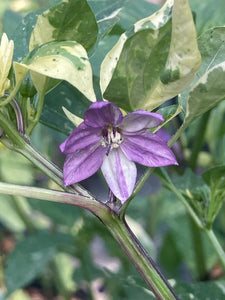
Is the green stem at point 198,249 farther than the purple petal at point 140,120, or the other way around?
the green stem at point 198,249

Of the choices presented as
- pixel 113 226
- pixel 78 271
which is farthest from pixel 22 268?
pixel 113 226

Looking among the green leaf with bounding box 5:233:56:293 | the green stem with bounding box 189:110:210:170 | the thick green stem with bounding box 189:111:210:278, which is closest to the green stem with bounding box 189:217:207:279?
the thick green stem with bounding box 189:111:210:278

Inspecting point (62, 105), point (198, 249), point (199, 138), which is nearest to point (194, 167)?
point (199, 138)

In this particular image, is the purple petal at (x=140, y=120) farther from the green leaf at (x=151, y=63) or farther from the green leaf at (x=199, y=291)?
the green leaf at (x=199, y=291)

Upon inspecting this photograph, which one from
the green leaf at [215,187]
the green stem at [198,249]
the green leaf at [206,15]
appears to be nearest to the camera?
the green leaf at [215,187]

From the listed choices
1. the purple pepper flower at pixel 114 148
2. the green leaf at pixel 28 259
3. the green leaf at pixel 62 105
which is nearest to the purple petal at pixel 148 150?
the purple pepper flower at pixel 114 148

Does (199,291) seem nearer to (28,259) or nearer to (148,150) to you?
(148,150)

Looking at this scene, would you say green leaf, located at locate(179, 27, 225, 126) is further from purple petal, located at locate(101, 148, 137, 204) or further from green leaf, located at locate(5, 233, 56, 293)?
green leaf, located at locate(5, 233, 56, 293)
